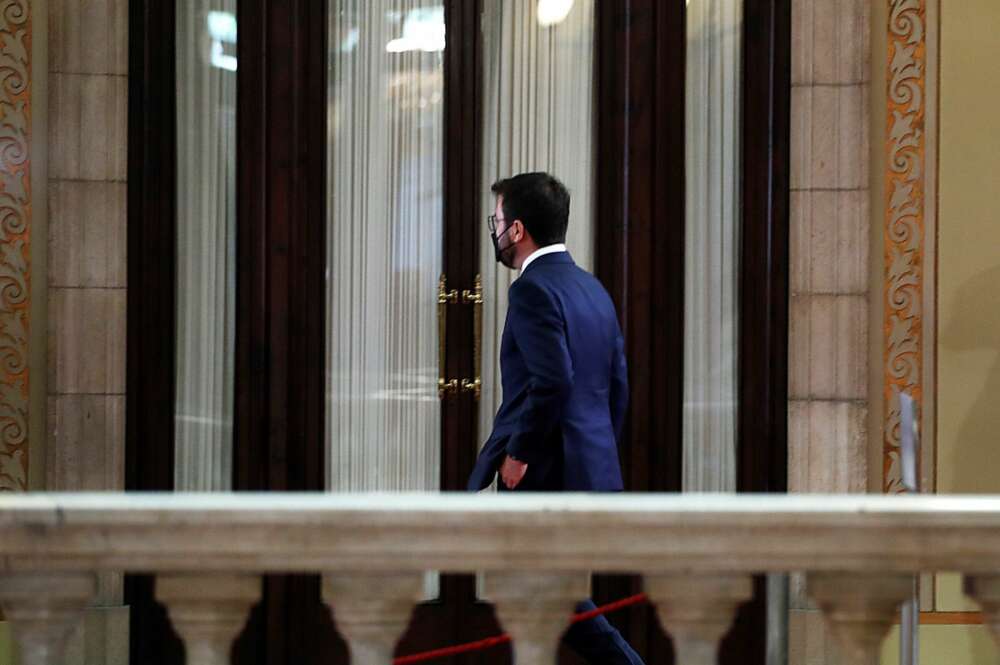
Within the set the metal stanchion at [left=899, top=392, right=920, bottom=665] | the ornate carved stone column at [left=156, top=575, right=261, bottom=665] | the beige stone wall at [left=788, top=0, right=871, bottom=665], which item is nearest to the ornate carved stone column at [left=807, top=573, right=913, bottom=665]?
the ornate carved stone column at [left=156, top=575, right=261, bottom=665]

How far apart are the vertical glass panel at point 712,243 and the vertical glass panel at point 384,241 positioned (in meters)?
0.97

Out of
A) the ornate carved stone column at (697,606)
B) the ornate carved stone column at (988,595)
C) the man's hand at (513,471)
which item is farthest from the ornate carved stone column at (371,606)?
the man's hand at (513,471)

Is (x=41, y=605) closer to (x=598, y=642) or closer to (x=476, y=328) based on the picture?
(x=598, y=642)

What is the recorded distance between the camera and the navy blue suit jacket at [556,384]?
370cm

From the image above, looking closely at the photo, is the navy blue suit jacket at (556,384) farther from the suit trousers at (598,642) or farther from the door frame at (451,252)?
the door frame at (451,252)

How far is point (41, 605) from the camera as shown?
Result: 159 cm

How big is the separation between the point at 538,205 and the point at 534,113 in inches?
64.2

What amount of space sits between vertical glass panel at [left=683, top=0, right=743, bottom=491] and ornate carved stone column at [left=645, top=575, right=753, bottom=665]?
3.85m

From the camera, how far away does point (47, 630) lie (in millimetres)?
1595

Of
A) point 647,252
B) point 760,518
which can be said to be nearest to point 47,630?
point 760,518

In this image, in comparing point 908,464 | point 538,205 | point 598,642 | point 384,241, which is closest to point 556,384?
point 538,205

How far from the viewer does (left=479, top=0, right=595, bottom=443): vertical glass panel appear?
213 inches

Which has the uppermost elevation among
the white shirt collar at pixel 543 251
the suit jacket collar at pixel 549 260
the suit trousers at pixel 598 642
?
the white shirt collar at pixel 543 251

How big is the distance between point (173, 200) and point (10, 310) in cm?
73
